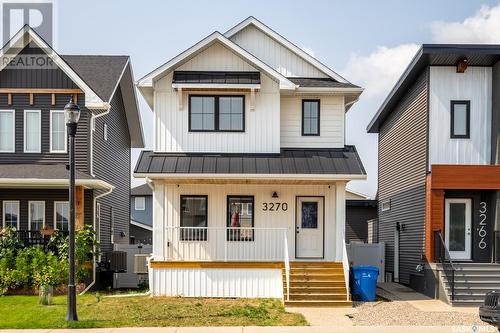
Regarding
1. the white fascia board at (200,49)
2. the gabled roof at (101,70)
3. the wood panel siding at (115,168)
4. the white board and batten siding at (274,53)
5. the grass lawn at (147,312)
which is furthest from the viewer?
the wood panel siding at (115,168)

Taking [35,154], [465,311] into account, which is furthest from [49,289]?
[465,311]

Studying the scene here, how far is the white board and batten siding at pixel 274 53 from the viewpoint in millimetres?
20828

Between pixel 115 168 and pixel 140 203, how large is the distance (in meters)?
18.2

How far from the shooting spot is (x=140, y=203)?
4316cm

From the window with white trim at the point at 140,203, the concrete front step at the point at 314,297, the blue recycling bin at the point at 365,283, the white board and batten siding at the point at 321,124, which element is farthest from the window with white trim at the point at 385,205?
the window with white trim at the point at 140,203

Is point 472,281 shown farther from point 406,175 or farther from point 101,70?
point 101,70

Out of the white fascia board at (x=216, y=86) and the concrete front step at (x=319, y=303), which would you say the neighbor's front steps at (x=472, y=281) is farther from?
the white fascia board at (x=216, y=86)

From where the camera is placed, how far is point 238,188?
19.0 meters

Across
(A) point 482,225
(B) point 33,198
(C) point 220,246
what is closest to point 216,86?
(C) point 220,246

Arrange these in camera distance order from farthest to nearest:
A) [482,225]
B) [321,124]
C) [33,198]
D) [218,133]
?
1. [33,198]
2. [321,124]
3. [482,225]
4. [218,133]

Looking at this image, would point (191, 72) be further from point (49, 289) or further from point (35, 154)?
point (49, 289)

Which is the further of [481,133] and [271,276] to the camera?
[481,133]

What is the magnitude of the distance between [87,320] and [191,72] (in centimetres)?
866

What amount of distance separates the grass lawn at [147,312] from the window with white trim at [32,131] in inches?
215
